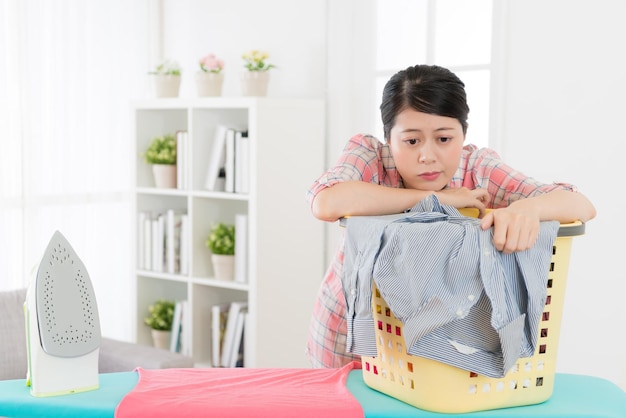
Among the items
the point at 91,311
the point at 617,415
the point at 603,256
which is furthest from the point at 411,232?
the point at 603,256

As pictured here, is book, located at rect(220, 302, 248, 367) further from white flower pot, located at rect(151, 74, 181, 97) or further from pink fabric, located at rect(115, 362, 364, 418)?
pink fabric, located at rect(115, 362, 364, 418)

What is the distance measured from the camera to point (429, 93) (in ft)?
4.58

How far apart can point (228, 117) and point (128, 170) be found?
641mm

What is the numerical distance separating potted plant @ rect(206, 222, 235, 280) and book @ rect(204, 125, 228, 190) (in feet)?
0.62

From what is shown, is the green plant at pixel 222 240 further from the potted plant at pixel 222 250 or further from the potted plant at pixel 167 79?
the potted plant at pixel 167 79

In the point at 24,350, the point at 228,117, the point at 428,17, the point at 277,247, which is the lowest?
the point at 24,350

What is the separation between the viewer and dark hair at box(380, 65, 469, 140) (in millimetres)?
1400

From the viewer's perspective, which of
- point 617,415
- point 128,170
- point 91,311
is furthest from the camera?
point 128,170

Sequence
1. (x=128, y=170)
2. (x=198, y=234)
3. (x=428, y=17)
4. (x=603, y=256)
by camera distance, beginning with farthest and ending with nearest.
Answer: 1. (x=128, y=170)
2. (x=198, y=234)
3. (x=428, y=17)
4. (x=603, y=256)

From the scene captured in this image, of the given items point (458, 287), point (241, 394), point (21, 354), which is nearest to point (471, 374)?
point (458, 287)

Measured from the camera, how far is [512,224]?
106 cm

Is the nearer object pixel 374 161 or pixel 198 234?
pixel 374 161

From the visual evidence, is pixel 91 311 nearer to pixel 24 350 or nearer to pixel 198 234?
pixel 24 350

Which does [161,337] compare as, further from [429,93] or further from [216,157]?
[429,93]
